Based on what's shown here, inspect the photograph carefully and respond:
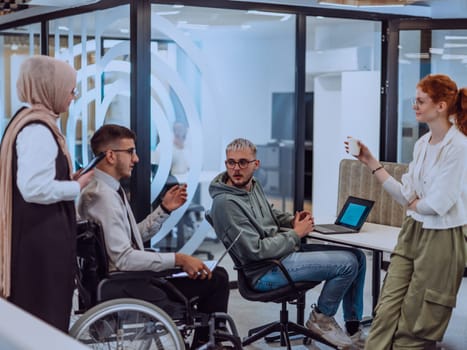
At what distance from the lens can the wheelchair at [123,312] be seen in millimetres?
2883

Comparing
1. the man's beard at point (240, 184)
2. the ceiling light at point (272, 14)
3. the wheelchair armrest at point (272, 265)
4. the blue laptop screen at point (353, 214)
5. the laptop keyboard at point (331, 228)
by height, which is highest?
the ceiling light at point (272, 14)

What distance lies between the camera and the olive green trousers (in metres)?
3.35

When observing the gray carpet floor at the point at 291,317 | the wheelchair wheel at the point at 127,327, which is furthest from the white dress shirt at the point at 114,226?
the gray carpet floor at the point at 291,317

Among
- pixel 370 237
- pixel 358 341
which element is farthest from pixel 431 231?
pixel 358 341

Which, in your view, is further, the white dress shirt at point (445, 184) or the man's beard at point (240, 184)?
the man's beard at point (240, 184)

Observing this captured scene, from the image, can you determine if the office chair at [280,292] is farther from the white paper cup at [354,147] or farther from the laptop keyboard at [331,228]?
the white paper cup at [354,147]

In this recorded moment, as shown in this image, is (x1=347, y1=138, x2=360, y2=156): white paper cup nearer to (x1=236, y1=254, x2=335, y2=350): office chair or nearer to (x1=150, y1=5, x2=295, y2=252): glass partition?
(x1=236, y1=254, x2=335, y2=350): office chair

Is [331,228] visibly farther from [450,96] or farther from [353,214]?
[450,96]

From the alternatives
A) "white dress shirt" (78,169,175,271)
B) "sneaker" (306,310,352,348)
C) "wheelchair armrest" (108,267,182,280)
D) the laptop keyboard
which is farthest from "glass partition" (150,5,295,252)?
"wheelchair armrest" (108,267,182,280)

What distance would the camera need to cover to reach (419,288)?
3422 millimetres

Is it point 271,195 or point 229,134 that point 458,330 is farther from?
point 271,195

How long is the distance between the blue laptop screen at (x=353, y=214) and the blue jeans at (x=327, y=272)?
0.20 metres

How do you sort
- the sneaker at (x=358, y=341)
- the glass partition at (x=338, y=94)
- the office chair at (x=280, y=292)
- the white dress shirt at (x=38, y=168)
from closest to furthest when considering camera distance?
the white dress shirt at (x=38, y=168) < the office chair at (x=280, y=292) < the sneaker at (x=358, y=341) < the glass partition at (x=338, y=94)

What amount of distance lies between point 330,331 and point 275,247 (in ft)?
1.86
